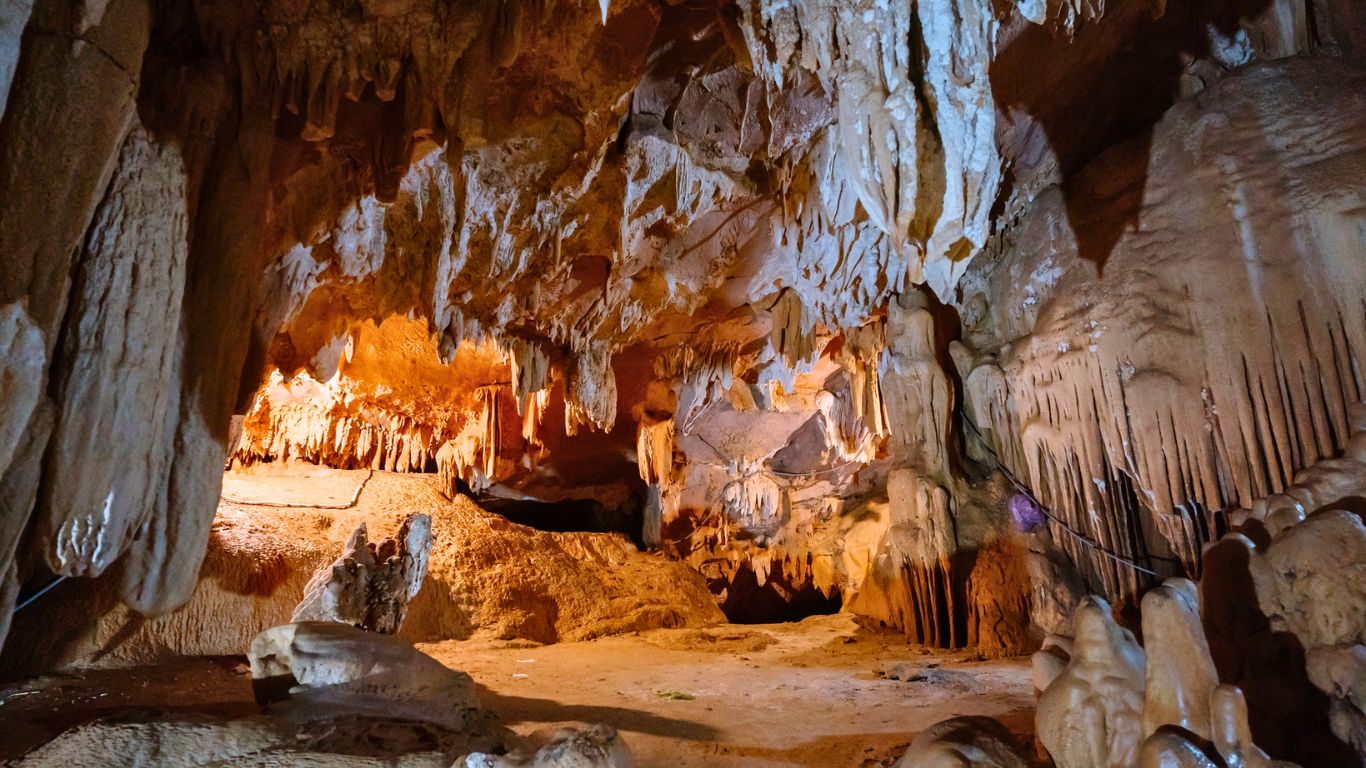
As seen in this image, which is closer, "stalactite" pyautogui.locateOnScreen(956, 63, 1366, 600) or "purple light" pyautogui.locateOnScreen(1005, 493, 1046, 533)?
"stalactite" pyautogui.locateOnScreen(956, 63, 1366, 600)

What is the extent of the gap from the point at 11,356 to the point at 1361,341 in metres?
7.37

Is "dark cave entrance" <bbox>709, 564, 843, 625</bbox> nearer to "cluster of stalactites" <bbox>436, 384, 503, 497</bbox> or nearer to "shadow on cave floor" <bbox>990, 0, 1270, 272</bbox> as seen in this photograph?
"cluster of stalactites" <bbox>436, 384, 503, 497</bbox>

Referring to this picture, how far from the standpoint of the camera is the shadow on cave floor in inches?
259

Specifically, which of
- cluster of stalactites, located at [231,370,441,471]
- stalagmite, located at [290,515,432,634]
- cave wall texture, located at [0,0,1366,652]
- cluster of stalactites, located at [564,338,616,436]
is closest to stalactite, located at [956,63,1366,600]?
cave wall texture, located at [0,0,1366,652]

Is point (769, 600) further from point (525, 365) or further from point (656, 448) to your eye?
point (525, 365)

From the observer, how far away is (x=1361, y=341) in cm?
505

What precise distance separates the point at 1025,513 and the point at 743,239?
4.36 meters

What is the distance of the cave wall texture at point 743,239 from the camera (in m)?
3.53

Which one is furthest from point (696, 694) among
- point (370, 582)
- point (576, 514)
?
point (576, 514)

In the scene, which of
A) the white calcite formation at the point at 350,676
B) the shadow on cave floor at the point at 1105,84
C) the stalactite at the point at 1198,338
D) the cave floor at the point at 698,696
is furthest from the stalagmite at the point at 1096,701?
the shadow on cave floor at the point at 1105,84

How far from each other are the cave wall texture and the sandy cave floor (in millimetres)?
874

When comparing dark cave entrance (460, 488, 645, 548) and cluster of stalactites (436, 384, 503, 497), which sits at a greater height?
cluster of stalactites (436, 384, 503, 497)

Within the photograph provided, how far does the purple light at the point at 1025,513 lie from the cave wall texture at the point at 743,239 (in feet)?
0.38

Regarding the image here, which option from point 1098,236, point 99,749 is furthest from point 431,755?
point 1098,236
